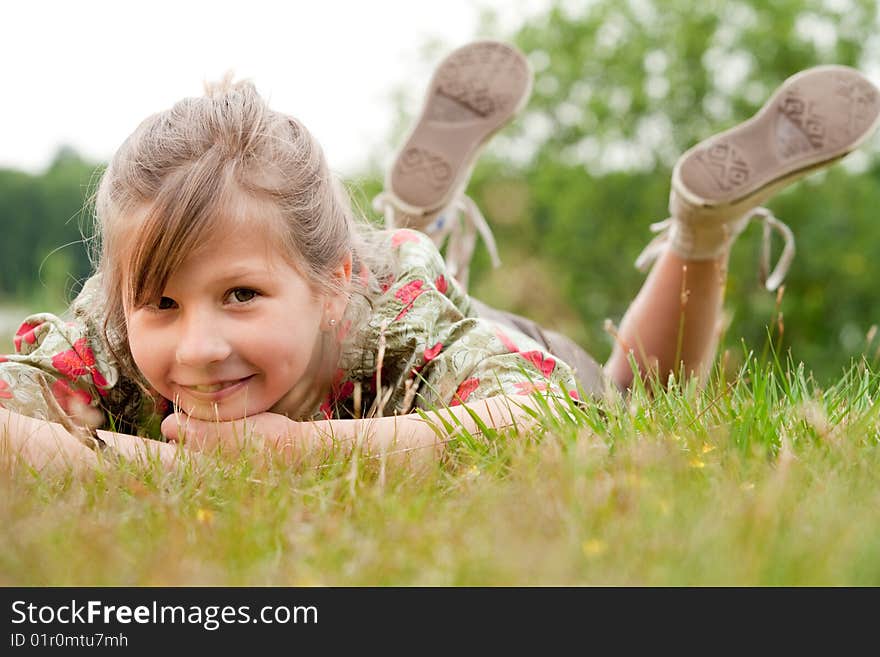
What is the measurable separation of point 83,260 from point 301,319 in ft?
→ 29.3

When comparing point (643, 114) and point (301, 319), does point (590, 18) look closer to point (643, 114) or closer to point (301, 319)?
point (643, 114)

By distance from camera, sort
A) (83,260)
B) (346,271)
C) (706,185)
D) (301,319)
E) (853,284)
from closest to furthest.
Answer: (301,319) → (346,271) → (706,185) → (853,284) → (83,260)

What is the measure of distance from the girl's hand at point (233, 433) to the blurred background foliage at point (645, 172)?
4282 millimetres

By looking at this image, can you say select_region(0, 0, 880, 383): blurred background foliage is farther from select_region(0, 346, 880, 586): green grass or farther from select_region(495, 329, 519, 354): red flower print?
select_region(0, 346, 880, 586): green grass

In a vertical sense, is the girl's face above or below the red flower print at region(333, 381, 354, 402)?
above

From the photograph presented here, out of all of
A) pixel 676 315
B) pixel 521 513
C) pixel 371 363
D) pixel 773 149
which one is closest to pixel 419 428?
pixel 371 363

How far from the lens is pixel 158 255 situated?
1994 millimetres

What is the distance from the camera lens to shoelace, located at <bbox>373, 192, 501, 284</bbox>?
3546 millimetres

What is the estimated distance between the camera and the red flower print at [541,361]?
2400 mm

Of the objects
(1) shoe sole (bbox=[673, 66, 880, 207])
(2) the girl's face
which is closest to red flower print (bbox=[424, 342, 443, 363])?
(2) the girl's face

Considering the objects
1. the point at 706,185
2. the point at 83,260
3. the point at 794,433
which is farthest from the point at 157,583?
the point at 83,260

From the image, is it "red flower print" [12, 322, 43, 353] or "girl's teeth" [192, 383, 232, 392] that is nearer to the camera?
"girl's teeth" [192, 383, 232, 392]

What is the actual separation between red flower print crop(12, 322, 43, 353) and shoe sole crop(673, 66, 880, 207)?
1.99 m

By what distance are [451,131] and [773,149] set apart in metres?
1.13
